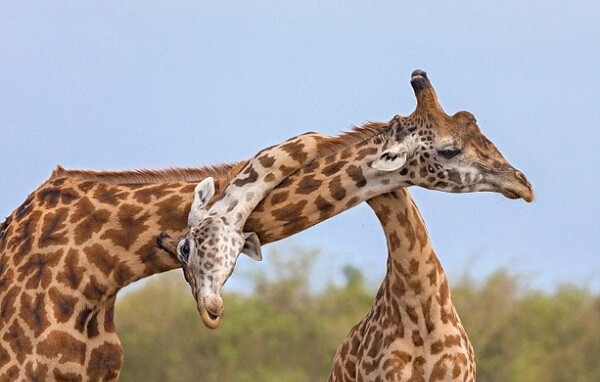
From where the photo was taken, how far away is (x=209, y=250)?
35.0ft

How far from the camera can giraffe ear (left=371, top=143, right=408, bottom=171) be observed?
11.0 meters

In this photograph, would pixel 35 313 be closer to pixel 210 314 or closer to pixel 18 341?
pixel 18 341

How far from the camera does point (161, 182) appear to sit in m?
12.1

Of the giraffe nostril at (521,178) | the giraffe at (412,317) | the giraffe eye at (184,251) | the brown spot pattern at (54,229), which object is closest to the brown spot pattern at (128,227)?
the brown spot pattern at (54,229)

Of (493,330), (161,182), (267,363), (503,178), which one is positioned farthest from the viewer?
(267,363)

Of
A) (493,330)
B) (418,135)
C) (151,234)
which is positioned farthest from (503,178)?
(493,330)

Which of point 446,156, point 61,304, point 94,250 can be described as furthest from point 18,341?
point 446,156

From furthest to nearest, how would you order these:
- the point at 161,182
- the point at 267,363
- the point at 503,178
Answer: the point at 267,363
the point at 161,182
the point at 503,178

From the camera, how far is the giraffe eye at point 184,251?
10891 mm

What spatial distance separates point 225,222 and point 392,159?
1.16m

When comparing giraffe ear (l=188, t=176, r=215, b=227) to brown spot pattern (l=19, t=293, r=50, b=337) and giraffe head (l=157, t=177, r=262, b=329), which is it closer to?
giraffe head (l=157, t=177, r=262, b=329)

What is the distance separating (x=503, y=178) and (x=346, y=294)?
25.9 metres

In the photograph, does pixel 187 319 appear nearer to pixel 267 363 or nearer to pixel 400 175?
pixel 267 363

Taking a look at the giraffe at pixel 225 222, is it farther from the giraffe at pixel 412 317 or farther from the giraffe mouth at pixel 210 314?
the giraffe at pixel 412 317
